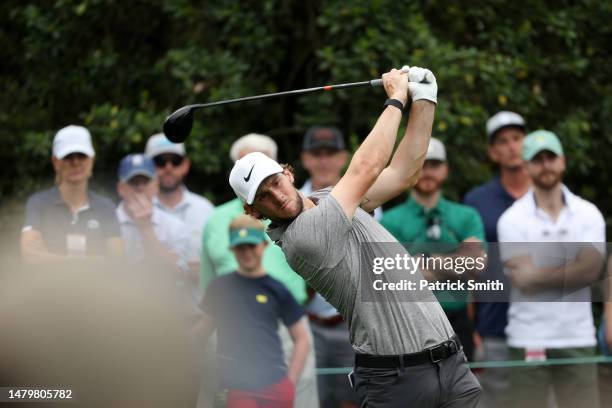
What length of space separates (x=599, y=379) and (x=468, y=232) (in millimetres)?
1184

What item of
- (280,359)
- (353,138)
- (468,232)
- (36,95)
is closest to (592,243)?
(468,232)

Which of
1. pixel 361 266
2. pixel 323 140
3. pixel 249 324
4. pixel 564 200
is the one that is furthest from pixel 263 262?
pixel 361 266

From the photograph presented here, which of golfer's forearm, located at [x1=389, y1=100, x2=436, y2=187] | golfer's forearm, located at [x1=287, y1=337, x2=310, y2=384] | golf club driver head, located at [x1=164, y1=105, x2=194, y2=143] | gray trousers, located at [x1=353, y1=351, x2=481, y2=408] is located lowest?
gray trousers, located at [x1=353, y1=351, x2=481, y2=408]

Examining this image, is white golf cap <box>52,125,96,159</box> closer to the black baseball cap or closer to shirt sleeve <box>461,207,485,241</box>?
the black baseball cap

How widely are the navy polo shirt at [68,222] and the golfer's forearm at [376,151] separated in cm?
259

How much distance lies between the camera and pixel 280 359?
6410 millimetres

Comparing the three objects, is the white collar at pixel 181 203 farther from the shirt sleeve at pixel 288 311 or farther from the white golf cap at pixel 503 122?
the white golf cap at pixel 503 122

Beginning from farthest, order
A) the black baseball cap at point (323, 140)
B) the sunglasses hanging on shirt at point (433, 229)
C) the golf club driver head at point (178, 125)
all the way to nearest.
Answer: the black baseball cap at point (323, 140), the sunglasses hanging on shirt at point (433, 229), the golf club driver head at point (178, 125)

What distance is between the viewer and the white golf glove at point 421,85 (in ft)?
16.2

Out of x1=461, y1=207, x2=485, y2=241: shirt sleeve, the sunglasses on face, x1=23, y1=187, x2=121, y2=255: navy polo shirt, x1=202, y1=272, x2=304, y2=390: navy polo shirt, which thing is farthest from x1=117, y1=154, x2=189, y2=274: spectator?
x1=461, y1=207, x2=485, y2=241: shirt sleeve

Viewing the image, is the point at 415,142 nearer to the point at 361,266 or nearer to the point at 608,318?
the point at 361,266

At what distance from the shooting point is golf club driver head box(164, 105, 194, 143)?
17.2ft

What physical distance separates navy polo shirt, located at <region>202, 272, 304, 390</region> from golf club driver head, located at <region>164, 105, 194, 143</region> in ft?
4.71

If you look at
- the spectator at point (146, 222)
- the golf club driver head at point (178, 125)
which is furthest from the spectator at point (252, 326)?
the golf club driver head at point (178, 125)
